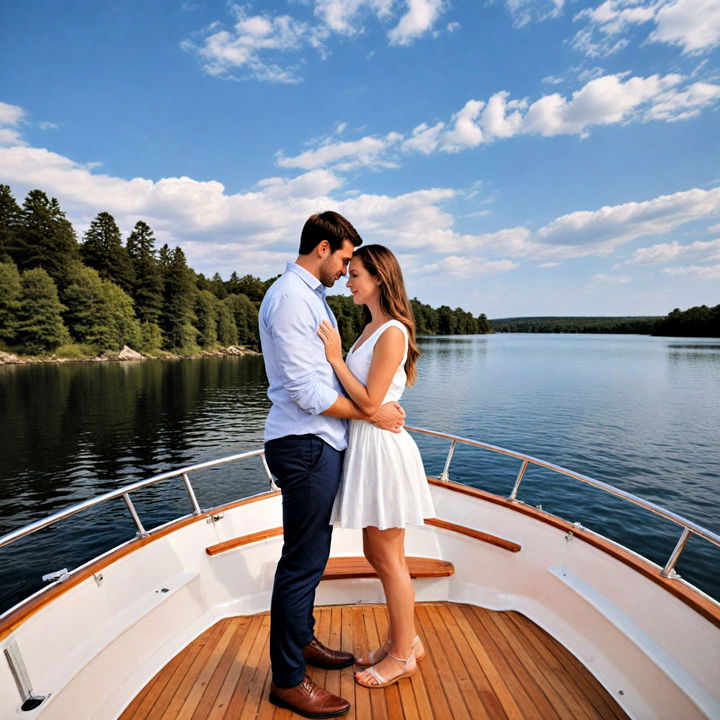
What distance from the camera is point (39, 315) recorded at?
129 ft

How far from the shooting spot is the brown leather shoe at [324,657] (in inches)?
79.0

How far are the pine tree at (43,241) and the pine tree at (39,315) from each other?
4.21m

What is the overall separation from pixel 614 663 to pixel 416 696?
0.93 meters

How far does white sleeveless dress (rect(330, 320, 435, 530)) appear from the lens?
1712 mm

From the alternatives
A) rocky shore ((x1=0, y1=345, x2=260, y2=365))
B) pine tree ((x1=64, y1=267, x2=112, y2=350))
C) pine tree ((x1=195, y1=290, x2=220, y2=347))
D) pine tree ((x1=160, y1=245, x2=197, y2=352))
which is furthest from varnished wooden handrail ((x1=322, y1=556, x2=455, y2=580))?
pine tree ((x1=195, y1=290, x2=220, y2=347))

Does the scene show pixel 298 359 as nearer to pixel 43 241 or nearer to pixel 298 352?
pixel 298 352

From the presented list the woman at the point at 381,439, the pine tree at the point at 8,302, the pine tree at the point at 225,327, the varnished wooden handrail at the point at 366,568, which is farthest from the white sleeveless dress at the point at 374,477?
the pine tree at the point at 225,327

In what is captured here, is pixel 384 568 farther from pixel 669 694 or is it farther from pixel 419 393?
pixel 419 393

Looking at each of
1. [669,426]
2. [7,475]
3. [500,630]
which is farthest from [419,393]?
[500,630]

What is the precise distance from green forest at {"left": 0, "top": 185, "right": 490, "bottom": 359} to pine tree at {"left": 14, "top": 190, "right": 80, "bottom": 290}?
0.28ft

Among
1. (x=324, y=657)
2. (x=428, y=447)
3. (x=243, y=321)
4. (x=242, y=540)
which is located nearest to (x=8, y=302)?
(x=243, y=321)

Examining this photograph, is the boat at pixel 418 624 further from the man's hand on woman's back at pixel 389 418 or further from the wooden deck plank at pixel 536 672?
the man's hand on woman's back at pixel 389 418

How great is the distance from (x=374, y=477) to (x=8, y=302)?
47846 millimetres

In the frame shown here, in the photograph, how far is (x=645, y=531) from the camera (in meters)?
7.67
